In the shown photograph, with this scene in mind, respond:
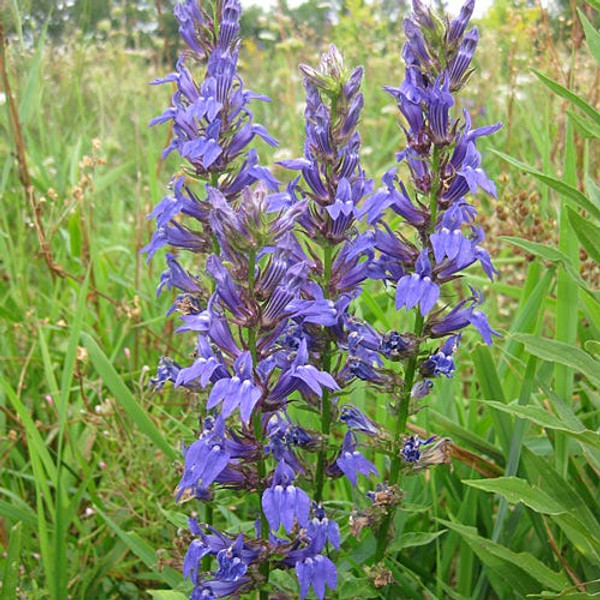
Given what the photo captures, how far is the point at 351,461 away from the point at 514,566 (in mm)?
598

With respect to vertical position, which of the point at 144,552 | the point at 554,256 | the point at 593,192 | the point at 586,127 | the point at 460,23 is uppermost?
the point at 460,23

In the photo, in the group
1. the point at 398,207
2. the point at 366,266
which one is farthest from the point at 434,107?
the point at 366,266

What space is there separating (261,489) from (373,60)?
5.69 m

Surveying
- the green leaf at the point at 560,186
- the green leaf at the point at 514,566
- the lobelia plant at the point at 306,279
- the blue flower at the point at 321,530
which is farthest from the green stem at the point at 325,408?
the green leaf at the point at 560,186

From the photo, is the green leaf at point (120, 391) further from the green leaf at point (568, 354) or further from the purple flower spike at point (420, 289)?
the green leaf at point (568, 354)

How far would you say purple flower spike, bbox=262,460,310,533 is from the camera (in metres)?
1.60

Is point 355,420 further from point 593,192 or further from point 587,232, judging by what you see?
point 593,192

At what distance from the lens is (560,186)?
76.2 inches

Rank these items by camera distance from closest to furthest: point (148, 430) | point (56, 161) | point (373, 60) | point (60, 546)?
point (60, 546)
point (148, 430)
point (56, 161)
point (373, 60)

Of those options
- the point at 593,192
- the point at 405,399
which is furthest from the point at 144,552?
the point at 593,192

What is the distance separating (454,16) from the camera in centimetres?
Result: 181

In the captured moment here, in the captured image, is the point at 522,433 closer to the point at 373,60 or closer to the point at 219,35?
the point at 219,35

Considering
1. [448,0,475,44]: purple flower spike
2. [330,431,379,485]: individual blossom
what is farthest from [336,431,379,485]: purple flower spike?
[448,0,475,44]: purple flower spike

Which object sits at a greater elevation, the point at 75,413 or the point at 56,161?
the point at 56,161
